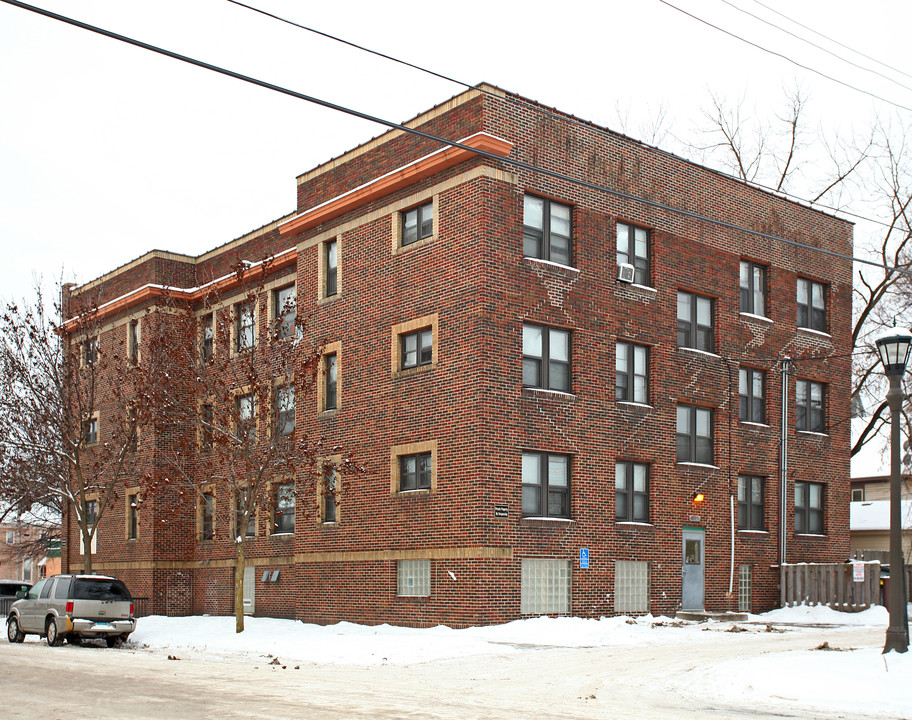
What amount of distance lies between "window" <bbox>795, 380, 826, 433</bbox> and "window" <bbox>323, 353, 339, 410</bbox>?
14674 mm

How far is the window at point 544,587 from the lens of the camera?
2703cm

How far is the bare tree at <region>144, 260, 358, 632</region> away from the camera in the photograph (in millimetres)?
28172

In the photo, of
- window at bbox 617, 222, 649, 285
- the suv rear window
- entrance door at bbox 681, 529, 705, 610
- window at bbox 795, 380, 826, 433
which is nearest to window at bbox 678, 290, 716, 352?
window at bbox 617, 222, 649, 285

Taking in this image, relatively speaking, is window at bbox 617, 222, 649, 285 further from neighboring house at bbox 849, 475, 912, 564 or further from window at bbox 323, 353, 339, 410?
neighboring house at bbox 849, 475, 912, 564

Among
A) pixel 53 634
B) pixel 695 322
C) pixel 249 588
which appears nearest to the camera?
pixel 53 634

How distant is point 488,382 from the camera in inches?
1055

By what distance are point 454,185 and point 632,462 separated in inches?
349

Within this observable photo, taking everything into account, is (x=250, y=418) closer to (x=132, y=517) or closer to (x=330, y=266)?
(x=330, y=266)

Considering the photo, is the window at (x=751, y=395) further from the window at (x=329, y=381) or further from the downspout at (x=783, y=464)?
the window at (x=329, y=381)

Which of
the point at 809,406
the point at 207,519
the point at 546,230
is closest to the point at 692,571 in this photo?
the point at 809,406

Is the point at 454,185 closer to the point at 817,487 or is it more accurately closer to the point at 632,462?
the point at 632,462

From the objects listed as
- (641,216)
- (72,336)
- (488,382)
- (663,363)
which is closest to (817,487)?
(663,363)

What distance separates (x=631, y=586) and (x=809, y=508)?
901 centimetres

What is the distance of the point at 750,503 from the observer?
3356 centimetres
